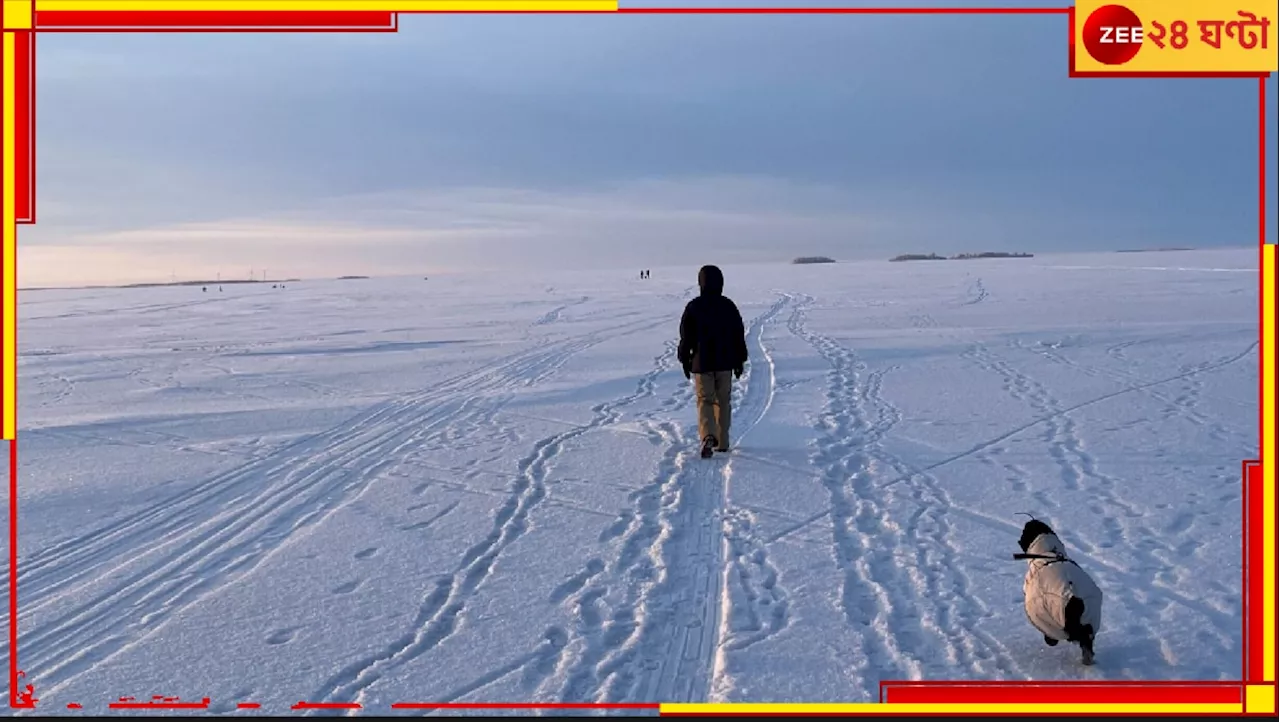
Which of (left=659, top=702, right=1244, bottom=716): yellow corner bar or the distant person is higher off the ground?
the distant person

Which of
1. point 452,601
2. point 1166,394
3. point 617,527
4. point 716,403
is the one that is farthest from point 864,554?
point 1166,394

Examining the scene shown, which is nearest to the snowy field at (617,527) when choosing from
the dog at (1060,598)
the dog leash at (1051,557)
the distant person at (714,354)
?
the dog at (1060,598)

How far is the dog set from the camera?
3785 millimetres

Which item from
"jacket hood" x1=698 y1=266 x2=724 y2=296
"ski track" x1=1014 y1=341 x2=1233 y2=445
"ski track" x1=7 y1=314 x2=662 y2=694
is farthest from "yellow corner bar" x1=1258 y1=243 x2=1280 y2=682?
"ski track" x1=1014 y1=341 x2=1233 y2=445

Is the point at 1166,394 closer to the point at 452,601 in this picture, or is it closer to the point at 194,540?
the point at 452,601

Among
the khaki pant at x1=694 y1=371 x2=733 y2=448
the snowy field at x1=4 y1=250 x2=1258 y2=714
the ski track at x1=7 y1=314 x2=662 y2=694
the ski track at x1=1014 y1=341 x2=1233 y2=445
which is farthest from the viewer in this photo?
the ski track at x1=1014 y1=341 x2=1233 y2=445

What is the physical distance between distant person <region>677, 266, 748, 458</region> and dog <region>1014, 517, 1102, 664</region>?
15.3 feet

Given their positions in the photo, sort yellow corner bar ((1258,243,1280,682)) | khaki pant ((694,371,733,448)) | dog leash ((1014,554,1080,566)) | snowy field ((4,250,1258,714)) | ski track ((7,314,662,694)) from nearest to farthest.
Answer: yellow corner bar ((1258,243,1280,682)) < dog leash ((1014,554,1080,566)) < snowy field ((4,250,1258,714)) < ski track ((7,314,662,694)) < khaki pant ((694,371,733,448))

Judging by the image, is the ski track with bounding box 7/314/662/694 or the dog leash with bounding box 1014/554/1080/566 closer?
the dog leash with bounding box 1014/554/1080/566

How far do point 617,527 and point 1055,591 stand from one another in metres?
3.24

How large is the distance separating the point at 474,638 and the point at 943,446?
568cm

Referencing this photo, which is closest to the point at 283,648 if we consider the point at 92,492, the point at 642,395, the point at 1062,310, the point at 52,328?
the point at 92,492

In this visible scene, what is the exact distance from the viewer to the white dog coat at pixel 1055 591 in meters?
3.79

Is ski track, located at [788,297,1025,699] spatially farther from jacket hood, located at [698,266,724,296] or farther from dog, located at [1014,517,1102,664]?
jacket hood, located at [698,266,724,296]
